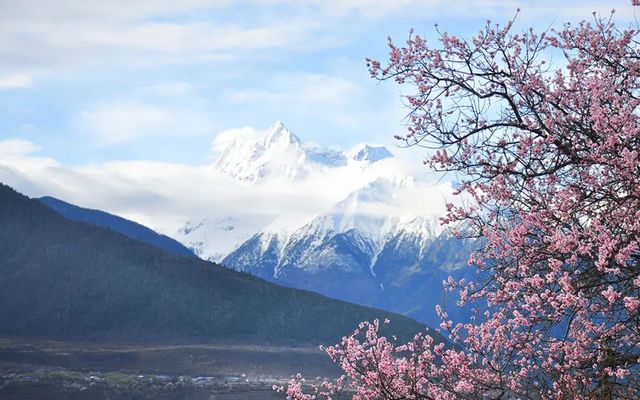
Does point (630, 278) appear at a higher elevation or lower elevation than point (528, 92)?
lower

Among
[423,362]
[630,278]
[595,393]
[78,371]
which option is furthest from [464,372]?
[78,371]

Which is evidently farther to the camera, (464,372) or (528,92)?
(464,372)

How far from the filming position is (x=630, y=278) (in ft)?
39.0

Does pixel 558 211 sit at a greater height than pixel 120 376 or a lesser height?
greater

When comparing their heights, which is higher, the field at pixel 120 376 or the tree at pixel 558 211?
the tree at pixel 558 211

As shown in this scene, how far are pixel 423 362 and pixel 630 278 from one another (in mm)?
5637

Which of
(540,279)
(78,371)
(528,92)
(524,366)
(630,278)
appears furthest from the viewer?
(78,371)

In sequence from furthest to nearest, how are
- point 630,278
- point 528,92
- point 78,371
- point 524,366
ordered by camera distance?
point 78,371 < point 524,366 < point 528,92 < point 630,278

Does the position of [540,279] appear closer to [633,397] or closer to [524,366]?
[633,397]

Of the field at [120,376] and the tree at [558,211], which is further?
the field at [120,376]

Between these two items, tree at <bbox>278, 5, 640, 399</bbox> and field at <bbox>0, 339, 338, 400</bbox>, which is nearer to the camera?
tree at <bbox>278, 5, 640, 399</bbox>

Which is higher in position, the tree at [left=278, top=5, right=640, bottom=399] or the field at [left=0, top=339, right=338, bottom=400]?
the tree at [left=278, top=5, right=640, bottom=399]

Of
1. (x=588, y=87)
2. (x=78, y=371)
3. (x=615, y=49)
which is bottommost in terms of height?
(x=78, y=371)

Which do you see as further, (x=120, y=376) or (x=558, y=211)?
(x=120, y=376)
